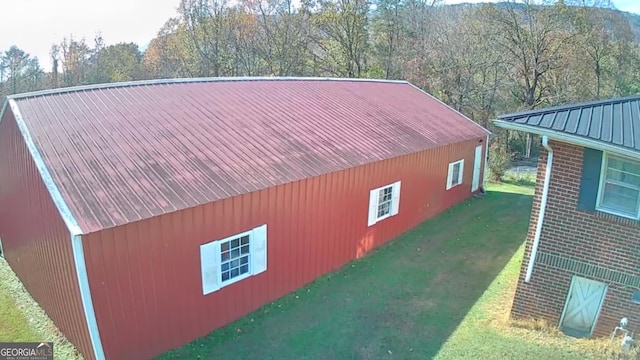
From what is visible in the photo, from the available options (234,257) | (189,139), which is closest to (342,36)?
(189,139)

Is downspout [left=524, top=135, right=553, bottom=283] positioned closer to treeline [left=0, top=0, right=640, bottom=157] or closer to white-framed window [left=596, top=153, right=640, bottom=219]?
white-framed window [left=596, top=153, right=640, bottom=219]

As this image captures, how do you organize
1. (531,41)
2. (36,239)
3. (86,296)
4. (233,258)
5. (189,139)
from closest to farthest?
(86,296), (233,258), (36,239), (189,139), (531,41)

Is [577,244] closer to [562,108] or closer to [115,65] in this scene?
[562,108]

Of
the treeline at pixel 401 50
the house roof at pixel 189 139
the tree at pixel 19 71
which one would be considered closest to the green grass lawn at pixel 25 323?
the house roof at pixel 189 139

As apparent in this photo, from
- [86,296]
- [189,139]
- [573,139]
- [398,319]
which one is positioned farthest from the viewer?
[189,139]

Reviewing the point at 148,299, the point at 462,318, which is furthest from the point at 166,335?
the point at 462,318

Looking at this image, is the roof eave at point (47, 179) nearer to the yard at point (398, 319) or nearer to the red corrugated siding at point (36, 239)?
the red corrugated siding at point (36, 239)
